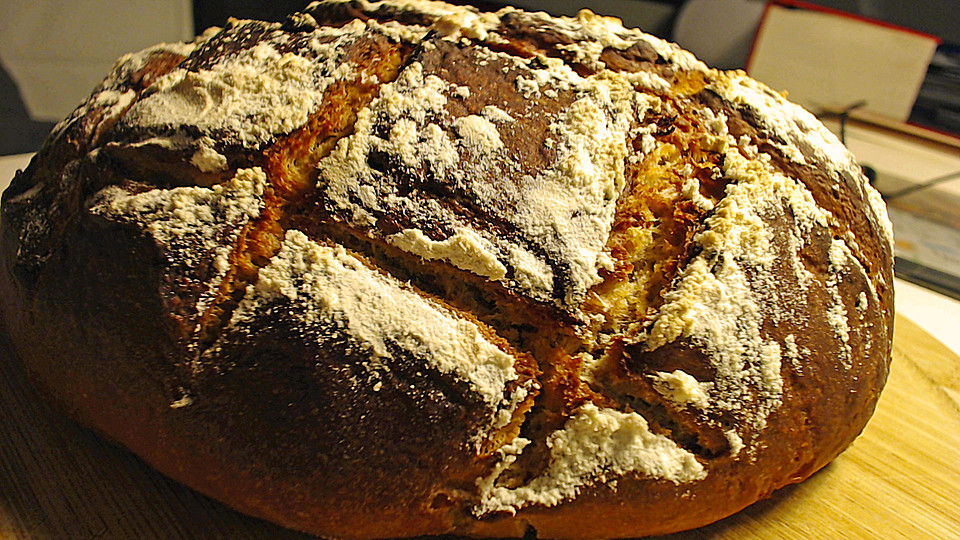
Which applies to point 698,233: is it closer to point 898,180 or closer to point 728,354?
point 728,354

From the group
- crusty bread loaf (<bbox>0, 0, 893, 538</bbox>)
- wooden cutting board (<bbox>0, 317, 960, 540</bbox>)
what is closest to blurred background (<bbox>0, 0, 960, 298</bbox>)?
wooden cutting board (<bbox>0, 317, 960, 540</bbox>)

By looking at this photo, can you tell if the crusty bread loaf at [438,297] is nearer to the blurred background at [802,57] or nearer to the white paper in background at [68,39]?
the blurred background at [802,57]

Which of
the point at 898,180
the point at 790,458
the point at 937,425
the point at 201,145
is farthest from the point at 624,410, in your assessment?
the point at 898,180

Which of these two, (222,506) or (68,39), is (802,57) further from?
(68,39)

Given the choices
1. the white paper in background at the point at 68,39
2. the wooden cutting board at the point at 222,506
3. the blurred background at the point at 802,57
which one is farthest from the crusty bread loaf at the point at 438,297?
the white paper in background at the point at 68,39

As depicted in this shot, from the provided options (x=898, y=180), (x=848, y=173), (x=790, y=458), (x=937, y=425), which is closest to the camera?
(x=790, y=458)

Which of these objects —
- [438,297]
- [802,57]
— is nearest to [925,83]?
[802,57]

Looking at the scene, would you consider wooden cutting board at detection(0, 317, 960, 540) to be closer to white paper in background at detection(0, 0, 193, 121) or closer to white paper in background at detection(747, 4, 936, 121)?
white paper in background at detection(747, 4, 936, 121)
